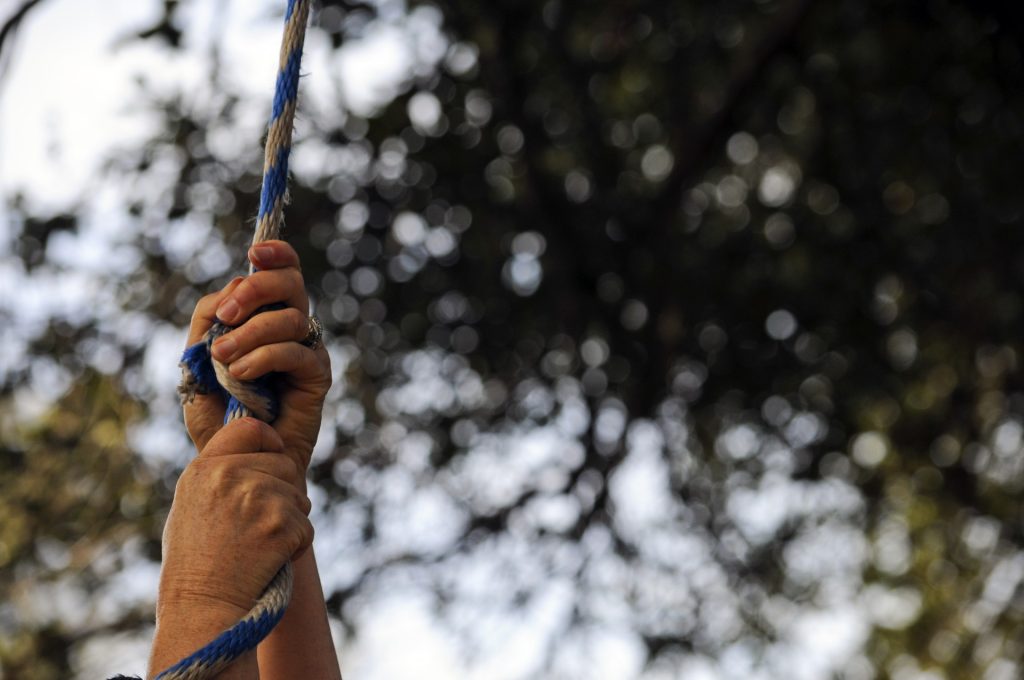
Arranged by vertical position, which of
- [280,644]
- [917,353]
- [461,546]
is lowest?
[461,546]

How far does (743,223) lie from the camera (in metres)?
5.54

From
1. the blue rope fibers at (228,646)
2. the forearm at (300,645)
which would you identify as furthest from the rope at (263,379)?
the forearm at (300,645)

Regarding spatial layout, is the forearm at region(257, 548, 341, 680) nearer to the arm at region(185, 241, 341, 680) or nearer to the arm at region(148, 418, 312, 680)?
the arm at region(185, 241, 341, 680)

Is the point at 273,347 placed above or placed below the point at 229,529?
above

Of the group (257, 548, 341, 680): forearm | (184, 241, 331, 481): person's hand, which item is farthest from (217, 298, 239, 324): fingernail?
(257, 548, 341, 680): forearm

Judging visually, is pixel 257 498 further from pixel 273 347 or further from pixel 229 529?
pixel 273 347

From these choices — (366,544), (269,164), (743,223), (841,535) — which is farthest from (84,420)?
(841,535)

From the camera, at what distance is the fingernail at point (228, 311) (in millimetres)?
1537

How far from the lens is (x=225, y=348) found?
1501 millimetres

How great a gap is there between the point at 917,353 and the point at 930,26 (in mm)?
1665

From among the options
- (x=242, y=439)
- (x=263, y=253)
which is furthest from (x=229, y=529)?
(x=263, y=253)

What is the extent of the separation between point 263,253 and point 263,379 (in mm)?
155

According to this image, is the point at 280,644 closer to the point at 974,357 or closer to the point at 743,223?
the point at 743,223

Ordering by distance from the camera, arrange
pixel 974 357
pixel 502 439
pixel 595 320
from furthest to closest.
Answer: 1. pixel 974 357
2. pixel 502 439
3. pixel 595 320
